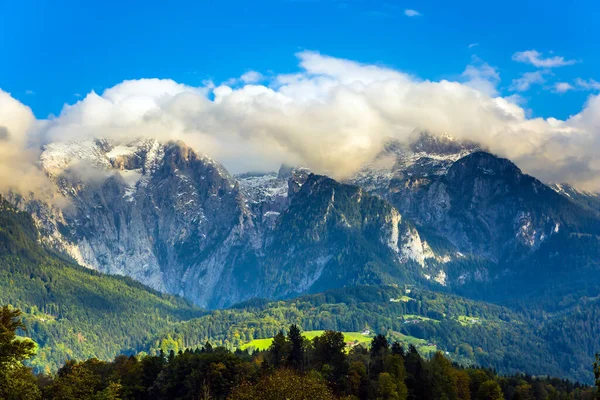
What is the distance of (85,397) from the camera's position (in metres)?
144

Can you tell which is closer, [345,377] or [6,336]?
[6,336]

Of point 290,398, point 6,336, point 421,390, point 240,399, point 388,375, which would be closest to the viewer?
point 6,336

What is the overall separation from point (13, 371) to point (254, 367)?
106m

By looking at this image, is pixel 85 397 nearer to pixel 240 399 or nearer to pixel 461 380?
pixel 240 399

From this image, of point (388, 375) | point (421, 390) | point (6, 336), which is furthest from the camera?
point (421, 390)

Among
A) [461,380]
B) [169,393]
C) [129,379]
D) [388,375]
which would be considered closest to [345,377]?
[388,375]

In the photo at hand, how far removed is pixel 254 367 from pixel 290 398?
289ft

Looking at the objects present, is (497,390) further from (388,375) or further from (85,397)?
(85,397)

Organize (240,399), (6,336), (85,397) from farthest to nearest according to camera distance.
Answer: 1. (85,397)
2. (240,399)
3. (6,336)

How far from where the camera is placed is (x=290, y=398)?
11244 centimetres

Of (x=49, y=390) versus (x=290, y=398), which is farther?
(x=49, y=390)

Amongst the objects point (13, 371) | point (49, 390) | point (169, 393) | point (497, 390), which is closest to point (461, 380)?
point (497, 390)

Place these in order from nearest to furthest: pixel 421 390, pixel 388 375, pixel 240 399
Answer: pixel 240 399
pixel 388 375
pixel 421 390

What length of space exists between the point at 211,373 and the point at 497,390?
72330mm
